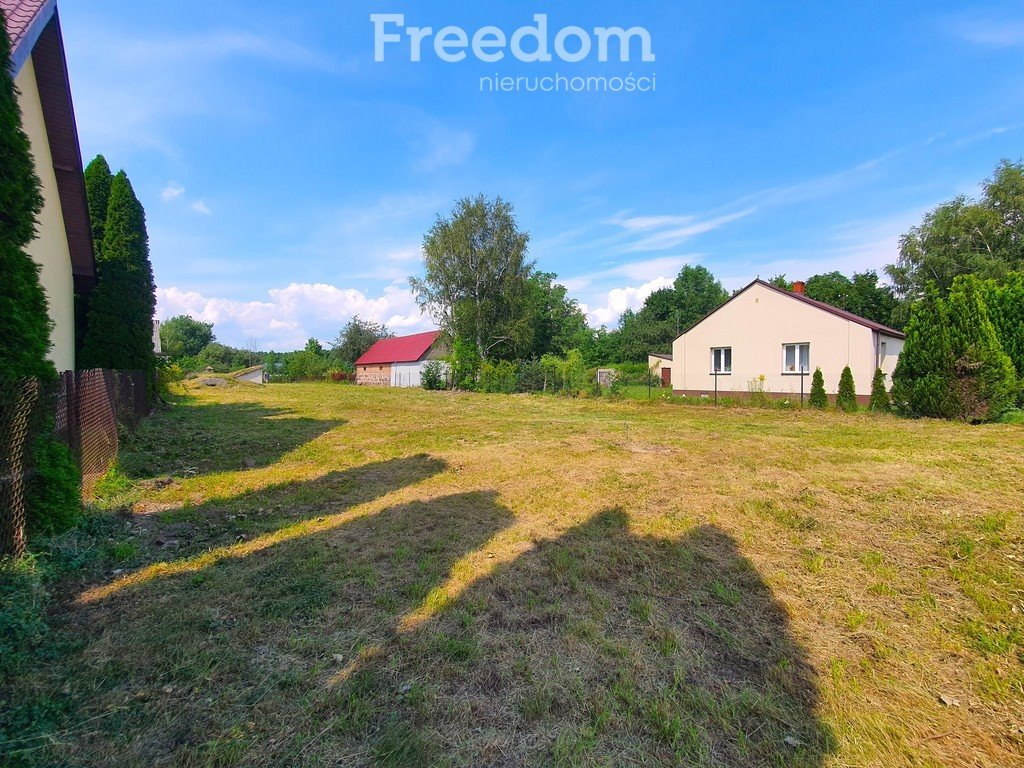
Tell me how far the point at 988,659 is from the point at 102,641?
5285 millimetres

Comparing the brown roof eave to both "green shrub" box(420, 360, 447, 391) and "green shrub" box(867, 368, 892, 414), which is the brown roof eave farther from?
"green shrub" box(420, 360, 447, 391)

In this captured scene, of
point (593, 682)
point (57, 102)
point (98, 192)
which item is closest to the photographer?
point (593, 682)

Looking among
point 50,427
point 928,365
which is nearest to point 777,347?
point 928,365

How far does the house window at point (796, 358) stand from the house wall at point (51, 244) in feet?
72.5

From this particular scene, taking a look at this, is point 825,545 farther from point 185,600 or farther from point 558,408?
point 558,408

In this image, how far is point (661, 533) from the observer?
4727mm

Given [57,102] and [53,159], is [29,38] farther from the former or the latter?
[53,159]

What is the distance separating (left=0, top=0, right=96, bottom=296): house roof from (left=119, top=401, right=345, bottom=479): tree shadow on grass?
406cm

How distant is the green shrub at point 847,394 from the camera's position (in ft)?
50.3

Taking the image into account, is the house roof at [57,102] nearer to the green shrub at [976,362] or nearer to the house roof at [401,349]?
the green shrub at [976,362]

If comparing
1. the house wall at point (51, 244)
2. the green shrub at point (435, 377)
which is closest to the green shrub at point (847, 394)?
the house wall at point (51, 244)

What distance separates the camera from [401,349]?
46.3 metres

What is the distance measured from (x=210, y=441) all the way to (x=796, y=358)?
67.8ft

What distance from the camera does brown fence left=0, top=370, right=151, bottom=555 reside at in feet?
11.6
